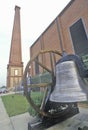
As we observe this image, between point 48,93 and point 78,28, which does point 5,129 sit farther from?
point 78,28

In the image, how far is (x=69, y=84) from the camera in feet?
6.82

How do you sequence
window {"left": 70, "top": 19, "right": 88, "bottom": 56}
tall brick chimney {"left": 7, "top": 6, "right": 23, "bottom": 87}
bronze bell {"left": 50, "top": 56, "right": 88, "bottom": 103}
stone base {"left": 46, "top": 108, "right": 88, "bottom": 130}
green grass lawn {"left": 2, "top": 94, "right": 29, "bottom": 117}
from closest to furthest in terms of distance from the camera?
1. bronze bell {"left": 50, "top": 56, "right": 88, "bottom": 103}
2. stone base {"left": 46, "top": 108, "right": 88, "bottom": 130}
3. green grass lawn {"left": 2, "top": 94, "right": 29, "bottom": 117}
4. window {"left": 70, "top": 19, "right": 88, "bottom": 56}
5. tall brick chimney {"left": 7, "top": 6, "right": 23, "bottom": 87}

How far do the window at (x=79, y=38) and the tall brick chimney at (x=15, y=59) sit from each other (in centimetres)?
2422

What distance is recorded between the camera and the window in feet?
28.1

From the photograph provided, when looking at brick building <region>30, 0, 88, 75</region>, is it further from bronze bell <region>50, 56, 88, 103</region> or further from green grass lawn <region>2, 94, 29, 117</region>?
bronze bell <region>50, 56, 88, 103</region>

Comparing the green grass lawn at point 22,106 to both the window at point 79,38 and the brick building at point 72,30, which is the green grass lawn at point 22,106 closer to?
the brick building at point 72,30

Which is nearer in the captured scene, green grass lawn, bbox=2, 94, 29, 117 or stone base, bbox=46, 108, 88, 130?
stone base, bbox=46, 108, 88, 130

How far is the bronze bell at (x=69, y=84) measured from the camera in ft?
6.15

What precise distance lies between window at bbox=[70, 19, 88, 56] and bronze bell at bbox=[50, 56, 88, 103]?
6.44 m

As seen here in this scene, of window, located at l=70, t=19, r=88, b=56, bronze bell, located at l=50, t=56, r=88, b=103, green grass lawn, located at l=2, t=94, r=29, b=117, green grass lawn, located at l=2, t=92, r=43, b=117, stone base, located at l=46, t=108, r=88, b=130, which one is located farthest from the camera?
window, located at l=70, t=19, r=88, b=56

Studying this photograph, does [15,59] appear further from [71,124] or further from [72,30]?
[71,124]

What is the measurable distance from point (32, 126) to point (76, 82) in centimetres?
159

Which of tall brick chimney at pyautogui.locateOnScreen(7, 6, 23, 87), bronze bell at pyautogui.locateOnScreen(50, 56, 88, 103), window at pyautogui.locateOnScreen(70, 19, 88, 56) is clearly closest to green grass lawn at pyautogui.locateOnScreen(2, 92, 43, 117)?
bronze bell at pyautogui.locateOnScreen(50, 56, 88, 103)

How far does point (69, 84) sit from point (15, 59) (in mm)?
31290
